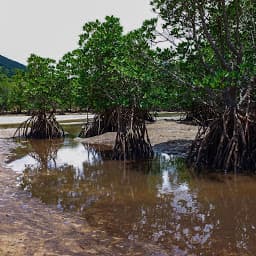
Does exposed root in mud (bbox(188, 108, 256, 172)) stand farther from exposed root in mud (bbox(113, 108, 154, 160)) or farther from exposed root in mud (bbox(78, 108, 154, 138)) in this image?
exposed root in mud (bbox(78, 108, 154, 138))

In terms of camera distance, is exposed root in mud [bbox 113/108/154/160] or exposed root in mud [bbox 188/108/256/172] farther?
exposed root in mud [bbox 113/108/154/160]

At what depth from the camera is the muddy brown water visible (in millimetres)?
4938

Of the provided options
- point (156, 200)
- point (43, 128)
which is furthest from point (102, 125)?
point (156, 200)

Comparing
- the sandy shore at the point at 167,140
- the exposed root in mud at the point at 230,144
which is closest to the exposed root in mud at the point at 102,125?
the sandy shore at the point at 167,140

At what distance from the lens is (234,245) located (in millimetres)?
4664

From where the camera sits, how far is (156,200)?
694cm

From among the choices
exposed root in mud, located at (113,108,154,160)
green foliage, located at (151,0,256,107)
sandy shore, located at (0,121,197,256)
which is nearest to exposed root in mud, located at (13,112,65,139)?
exposed root in mud, located at (113,108,154,160)

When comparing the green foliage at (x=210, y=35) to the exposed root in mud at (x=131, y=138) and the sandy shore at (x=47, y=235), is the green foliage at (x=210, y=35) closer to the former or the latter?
the exposed root in mud at (x=131, y=138)

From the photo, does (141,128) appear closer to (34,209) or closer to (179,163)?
(179,163)

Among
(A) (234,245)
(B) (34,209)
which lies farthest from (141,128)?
(A) (234,245)

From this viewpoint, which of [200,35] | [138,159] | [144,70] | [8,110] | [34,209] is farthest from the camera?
[8,110]

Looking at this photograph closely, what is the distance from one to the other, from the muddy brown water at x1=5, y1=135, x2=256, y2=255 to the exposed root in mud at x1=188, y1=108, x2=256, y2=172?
651 millimetres

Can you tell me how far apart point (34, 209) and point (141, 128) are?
22.0 feet

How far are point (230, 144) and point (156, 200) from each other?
3392 millimetres
